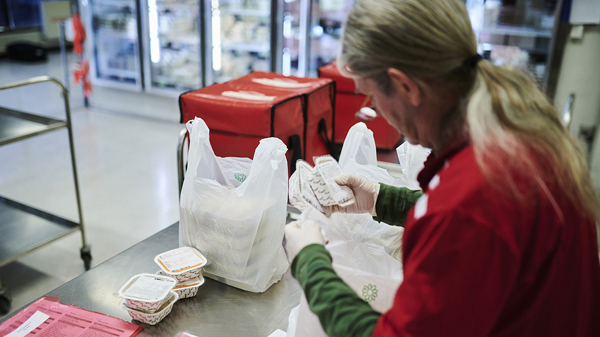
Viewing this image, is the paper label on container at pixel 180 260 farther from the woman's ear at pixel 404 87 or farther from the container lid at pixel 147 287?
the woman's ear at pixel 404 87

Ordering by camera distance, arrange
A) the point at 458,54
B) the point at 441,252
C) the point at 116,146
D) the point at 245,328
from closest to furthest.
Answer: the point at 441,252 < the point at 458,54 < the point at 245,328 < the point at 116,146

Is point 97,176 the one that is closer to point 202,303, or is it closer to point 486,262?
point 202,303

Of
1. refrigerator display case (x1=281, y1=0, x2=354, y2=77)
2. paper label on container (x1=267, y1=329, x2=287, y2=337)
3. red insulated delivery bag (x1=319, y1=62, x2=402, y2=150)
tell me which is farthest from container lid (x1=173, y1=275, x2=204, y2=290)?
refrigerator display case (x1=281, y1=0, x2=354, y2=77)

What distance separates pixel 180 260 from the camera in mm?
1419

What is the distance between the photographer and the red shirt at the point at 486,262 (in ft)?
2.11

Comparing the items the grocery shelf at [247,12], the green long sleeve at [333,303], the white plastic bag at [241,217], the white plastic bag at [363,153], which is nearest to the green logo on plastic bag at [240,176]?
the white plastic bag at [241,217]

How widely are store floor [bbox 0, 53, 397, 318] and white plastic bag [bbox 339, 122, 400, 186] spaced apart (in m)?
1.78

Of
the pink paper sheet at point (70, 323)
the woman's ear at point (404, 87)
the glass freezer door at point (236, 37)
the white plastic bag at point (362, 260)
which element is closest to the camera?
the woman's ear at point (404, 87)

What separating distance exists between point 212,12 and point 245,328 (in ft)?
13.7

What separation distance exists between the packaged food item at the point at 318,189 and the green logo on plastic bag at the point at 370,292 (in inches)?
12.1

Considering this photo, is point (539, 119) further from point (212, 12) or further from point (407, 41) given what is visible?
point (212, 12)

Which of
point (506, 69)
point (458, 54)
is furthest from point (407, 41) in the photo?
point (506, 69)

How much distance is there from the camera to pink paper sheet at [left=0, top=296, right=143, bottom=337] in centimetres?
123

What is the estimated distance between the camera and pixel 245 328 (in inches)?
50.4
